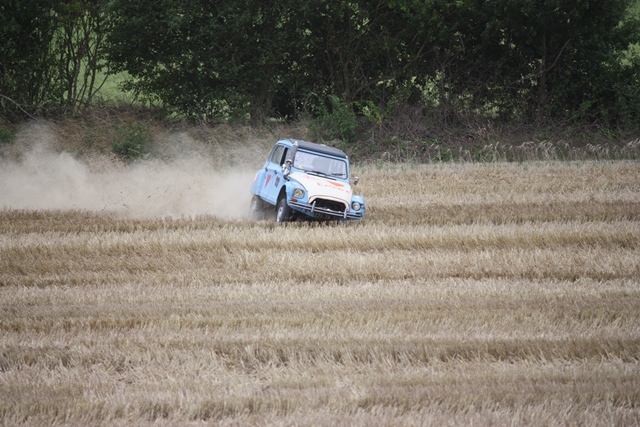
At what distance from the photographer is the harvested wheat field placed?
542 centimetres

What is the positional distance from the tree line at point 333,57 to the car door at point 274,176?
978cm

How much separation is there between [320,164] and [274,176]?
2.56ft

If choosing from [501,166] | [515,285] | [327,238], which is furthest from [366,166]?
[515,285]

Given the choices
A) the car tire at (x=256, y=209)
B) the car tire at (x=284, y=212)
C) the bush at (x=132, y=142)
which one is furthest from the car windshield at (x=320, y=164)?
the bush at (x=132, y=142)

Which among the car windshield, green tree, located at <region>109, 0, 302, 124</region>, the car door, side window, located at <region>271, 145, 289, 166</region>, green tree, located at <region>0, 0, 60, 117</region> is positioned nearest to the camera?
the car door

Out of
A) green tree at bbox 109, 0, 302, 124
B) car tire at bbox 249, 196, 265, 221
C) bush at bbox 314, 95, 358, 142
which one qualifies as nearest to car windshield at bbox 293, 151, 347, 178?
car tire at bbox 249, 196, 265, 221

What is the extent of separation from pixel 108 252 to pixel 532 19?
1743cm

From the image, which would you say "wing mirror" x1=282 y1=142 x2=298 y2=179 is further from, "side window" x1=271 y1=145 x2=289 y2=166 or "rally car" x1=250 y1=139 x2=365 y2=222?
"side window" x1=271 y1=145 x2=289 y2=166

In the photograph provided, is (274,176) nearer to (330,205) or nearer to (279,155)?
(279,155)

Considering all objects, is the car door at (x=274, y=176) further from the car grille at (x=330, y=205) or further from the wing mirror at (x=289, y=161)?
the car grille at (x=330, y=205)

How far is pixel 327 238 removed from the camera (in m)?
11.2

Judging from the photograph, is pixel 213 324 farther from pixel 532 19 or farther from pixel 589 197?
pixel 532 19

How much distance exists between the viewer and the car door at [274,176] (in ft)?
43.1

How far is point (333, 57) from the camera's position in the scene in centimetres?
2605
